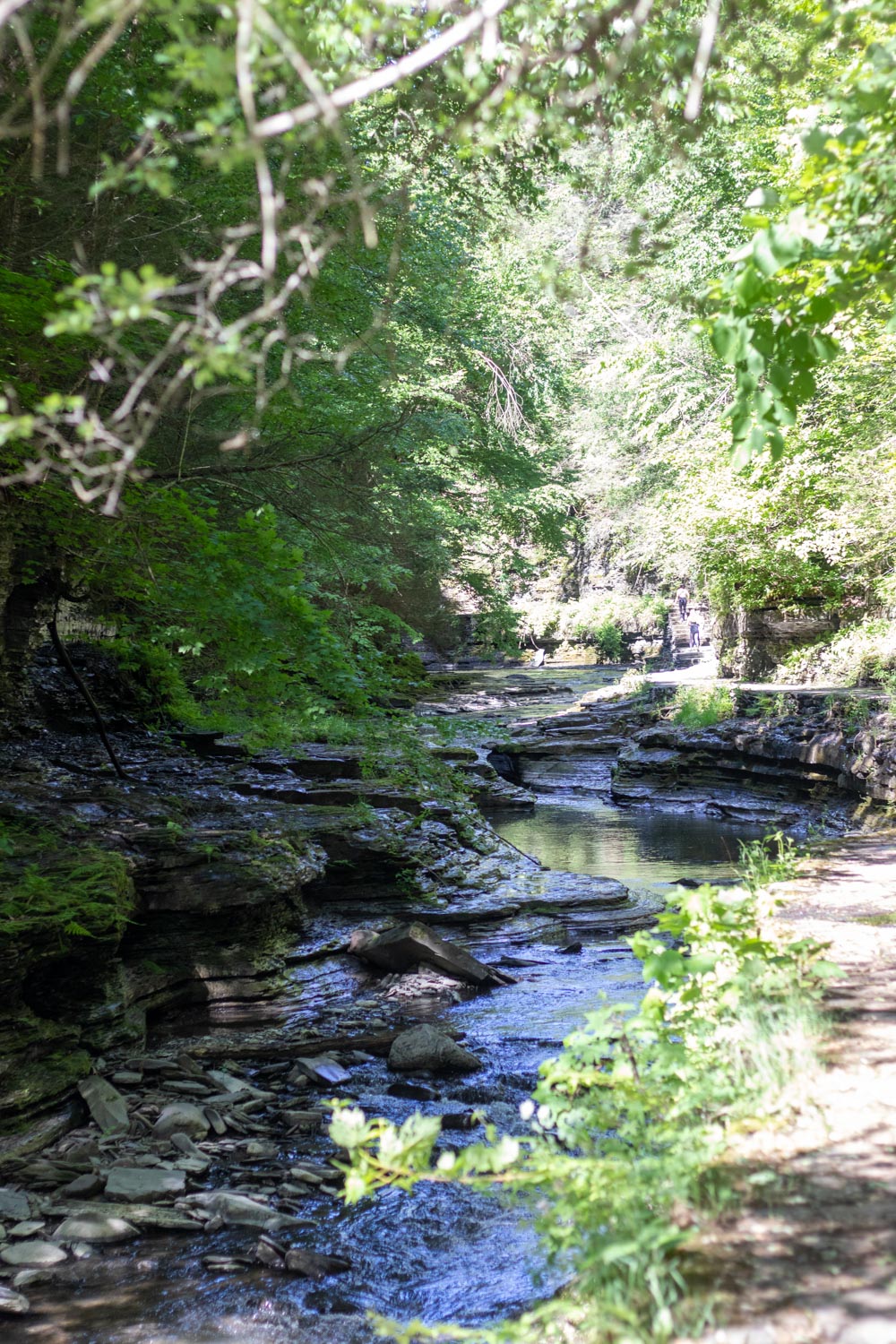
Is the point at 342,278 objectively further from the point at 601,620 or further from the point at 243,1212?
the point at 601,620

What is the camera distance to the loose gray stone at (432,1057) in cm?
588

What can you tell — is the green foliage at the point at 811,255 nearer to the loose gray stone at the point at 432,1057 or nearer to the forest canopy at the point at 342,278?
the forest canopy at the point at 342,278

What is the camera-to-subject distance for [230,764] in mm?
10961

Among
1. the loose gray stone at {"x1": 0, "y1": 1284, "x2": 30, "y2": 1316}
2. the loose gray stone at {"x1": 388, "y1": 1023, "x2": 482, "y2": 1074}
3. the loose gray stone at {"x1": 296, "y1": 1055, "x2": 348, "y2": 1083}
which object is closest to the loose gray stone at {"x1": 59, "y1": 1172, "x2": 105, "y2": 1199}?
the loose gray stone at {"x1": 0, "y1": 1284, "x2": 30, "y2": 1316}

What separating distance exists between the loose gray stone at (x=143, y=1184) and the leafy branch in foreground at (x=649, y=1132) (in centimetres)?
175

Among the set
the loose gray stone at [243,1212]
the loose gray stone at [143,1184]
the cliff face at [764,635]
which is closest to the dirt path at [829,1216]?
the loose gray stone at [243,1212]

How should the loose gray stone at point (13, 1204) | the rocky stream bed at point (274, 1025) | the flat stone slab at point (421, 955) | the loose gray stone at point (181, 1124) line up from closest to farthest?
the rocky stream bed at point (274, 1025), the loose gray stone at point (13, 1204), the loose gray stone at point (181, 1124), the flat stone slab at point (421, 955)

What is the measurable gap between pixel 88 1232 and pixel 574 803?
45.2ft

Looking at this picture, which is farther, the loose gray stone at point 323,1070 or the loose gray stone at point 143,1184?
the loose gray stone at point 323,1070

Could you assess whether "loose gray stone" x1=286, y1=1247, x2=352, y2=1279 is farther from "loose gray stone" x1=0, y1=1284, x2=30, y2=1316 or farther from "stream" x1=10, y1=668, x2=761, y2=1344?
"loose gray stone" x1=0, y1=1284, x2=30, y2=1316

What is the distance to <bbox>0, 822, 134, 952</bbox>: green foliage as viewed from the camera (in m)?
5.54

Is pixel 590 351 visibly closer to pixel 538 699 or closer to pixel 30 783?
pixel 538 699

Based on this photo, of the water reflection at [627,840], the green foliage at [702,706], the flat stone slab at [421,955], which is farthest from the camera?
the green foliage at [702,706]

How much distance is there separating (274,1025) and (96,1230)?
2661 mm
